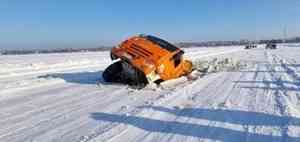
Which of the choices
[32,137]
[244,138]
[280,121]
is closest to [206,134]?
[244,138]

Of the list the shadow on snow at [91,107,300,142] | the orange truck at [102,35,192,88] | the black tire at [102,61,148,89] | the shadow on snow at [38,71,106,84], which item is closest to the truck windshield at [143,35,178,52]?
the orange truck at [102,35,192,88]

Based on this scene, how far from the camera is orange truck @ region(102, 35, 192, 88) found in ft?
36.4

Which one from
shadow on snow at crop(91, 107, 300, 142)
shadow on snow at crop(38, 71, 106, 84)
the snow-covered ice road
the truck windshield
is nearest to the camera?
shadow on snow at crop(91, 107, 300, 142)

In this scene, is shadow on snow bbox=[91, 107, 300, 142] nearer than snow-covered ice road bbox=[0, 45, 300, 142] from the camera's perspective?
Yes

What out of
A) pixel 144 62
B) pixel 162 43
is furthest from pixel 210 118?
pixel 162 43

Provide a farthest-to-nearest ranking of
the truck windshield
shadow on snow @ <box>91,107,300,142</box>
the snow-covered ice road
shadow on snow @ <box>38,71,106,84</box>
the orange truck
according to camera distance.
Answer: shadow on snow @ <box>38,71,106,84</box> < the truck windshield < the orange truck < the snow-covered ice road < shadow on snow @ <box>91,107,300,142</box>

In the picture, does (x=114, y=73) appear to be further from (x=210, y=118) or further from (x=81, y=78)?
(x=210, y=118)

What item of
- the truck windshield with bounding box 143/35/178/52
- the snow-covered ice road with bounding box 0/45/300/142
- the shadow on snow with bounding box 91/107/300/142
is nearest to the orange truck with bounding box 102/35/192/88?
the truck windshield with bounding box 143/35/178/52

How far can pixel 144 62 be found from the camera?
11.1 m

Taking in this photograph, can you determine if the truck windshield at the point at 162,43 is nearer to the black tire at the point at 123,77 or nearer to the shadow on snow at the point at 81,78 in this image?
the black tire at the point at 123,77

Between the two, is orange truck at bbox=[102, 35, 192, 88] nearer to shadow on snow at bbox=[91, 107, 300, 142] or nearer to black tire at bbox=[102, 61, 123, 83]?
black tire at bbox=[102, 61, 123, 83]

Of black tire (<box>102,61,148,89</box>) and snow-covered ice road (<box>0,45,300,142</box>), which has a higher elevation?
black tire (<box>102,61,148,89</box>)

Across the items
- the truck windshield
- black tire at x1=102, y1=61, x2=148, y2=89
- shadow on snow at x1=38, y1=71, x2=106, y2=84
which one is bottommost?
shadow on snow at x1=38, y1=71, x2=106, y2=84

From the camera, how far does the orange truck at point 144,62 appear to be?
1111 centimetres
